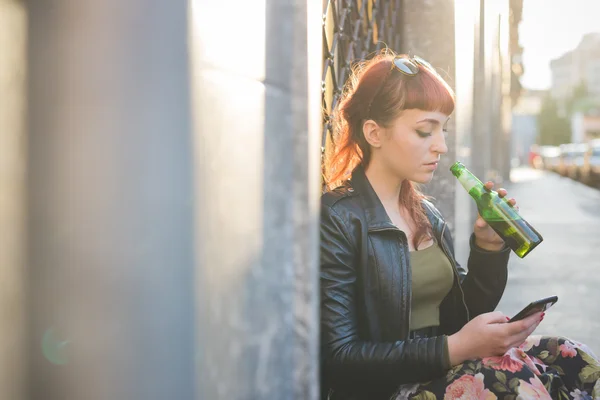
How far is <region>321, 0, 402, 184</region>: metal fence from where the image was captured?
3.80 metres

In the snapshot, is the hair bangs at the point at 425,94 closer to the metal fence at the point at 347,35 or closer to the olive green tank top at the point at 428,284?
the olive green tank top at the point at 428,284

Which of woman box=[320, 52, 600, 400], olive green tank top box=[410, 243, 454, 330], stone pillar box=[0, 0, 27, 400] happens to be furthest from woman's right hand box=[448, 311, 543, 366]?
stone pillar box=[0, 0, 27, 400]

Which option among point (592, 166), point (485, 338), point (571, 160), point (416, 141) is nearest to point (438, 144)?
point (416, 141)

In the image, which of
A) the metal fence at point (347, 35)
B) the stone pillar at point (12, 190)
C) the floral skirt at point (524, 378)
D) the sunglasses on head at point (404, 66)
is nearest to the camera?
the stone pillar at point (12, 190)

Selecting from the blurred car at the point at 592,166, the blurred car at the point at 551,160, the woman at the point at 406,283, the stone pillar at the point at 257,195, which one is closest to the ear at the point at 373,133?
the woman at the point at 406,283

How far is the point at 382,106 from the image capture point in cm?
282

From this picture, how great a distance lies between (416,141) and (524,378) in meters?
0.82

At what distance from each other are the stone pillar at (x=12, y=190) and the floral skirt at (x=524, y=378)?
139 centimetres

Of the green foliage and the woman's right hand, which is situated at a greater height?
the green foliage

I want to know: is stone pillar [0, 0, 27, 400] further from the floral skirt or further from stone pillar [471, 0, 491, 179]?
stone pillar [471, 0, 491, 179]

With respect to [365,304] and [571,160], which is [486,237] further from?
[571,160]

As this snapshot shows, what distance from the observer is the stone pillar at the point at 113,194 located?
1.29 meters

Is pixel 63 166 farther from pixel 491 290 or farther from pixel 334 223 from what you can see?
pixel 491 290

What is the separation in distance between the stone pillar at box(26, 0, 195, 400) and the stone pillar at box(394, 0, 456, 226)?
4.08 metres
